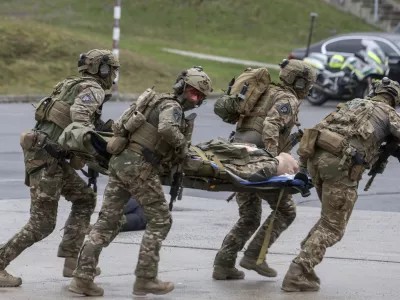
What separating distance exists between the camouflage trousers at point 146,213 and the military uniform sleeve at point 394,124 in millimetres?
1691

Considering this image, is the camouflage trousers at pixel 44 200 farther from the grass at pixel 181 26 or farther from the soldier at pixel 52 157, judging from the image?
the grass at pixel 181 26

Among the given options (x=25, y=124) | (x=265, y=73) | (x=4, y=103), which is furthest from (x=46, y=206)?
(x=4, y=103)

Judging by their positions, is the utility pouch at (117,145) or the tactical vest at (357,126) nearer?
the utility pouch at (117,145)

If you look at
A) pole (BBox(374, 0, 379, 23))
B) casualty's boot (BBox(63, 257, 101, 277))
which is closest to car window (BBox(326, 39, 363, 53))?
pole (BBox(374, 0, 379, 23))

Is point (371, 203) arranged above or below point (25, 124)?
above

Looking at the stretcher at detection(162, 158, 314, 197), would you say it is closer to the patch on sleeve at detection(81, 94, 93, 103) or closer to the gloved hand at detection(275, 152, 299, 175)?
the gloved hand at detection(275, 152, 299, 175)

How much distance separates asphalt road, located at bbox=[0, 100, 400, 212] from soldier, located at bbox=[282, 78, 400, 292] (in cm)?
465

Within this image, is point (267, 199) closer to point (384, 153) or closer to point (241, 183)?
point (241, 183)

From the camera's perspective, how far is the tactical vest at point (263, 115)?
30.8 feet

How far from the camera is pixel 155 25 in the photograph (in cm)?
3738

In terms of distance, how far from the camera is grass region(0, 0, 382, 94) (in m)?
30.3

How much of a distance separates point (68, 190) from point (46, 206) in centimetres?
22

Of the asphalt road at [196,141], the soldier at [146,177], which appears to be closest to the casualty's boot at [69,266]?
the soldier at [146,177]

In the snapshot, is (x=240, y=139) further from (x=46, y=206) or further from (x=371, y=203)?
(x=371, y=203)
